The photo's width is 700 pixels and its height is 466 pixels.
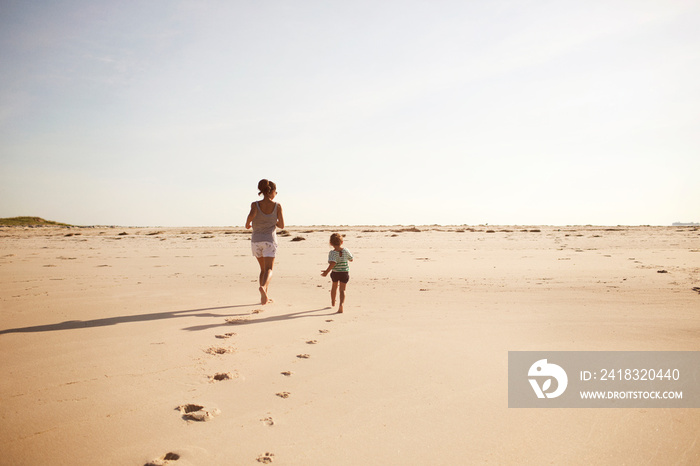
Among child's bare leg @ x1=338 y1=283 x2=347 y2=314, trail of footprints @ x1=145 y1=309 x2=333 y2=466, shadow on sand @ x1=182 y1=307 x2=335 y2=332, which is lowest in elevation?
shadow on sand @ x1=182 y1=307 x2=335 y2=332

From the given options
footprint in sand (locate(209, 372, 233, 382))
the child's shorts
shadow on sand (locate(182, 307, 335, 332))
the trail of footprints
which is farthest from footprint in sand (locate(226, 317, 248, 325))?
footprint in sand (locate(209, 372, 233, 382))

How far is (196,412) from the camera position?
2494 millimetres

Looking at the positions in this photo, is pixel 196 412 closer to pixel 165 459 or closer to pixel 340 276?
pixel 165 459

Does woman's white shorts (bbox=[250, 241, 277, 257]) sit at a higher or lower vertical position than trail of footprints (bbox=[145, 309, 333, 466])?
higher

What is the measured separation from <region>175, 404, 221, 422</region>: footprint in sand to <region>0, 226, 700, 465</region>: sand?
0.01 metres

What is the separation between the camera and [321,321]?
5.01m

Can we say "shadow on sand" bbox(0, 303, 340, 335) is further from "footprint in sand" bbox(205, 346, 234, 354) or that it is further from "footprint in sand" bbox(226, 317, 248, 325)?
"footprint in sand" bbox(205, 346, 234, 354)

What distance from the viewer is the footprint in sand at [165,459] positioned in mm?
1982

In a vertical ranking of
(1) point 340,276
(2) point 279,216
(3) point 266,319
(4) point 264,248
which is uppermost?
(2) point 279,216

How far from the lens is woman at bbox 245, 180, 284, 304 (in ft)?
20.4

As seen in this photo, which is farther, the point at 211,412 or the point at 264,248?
the point at 264,248

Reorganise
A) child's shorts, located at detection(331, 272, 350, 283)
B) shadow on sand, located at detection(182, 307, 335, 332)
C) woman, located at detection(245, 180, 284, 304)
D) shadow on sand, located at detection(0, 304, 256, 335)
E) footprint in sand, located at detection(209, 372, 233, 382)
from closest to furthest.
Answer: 1. footprint in sand, located at detection(209, 372, 233, 382)
2. shadow on sand, located at detection(0, 304, 256, 335)
3. shadow on sand, located at detection(182, 307, 335, 332)
4. child's shorts, located at detection(331, 272, 350, 283)
5. woman, located at detection(245, 180, 284, 304)

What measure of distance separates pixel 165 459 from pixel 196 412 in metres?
0.46

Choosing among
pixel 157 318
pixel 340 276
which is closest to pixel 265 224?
pixel 340 276
